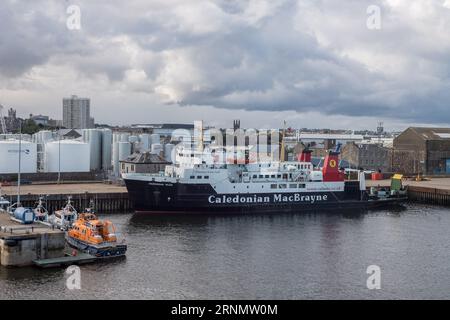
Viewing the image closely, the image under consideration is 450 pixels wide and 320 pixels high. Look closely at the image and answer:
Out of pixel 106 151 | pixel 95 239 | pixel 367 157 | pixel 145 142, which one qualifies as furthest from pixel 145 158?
pixel 367 157

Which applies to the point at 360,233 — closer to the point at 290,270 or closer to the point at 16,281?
the point at 290,270

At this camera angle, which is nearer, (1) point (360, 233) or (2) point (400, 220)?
(1) point (360, 233)

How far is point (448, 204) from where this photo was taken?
170 ft

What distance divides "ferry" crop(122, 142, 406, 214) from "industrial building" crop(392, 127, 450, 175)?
78.7 ft

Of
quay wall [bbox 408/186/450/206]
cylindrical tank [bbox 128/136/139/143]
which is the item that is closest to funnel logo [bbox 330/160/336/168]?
quay wall [bbox 408/186/450/206]

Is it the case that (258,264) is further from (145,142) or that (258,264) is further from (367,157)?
(367,157)

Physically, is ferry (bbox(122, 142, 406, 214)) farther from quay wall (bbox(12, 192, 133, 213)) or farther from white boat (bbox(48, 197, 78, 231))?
white boat (bbox(48, 197, 78, 231))

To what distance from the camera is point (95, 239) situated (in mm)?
28453

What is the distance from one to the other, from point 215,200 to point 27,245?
20.2 m

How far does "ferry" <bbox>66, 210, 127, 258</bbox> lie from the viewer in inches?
1102

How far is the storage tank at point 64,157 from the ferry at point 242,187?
14.5 m

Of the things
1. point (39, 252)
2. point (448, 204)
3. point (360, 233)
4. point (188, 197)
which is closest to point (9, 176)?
point (188, 197)
